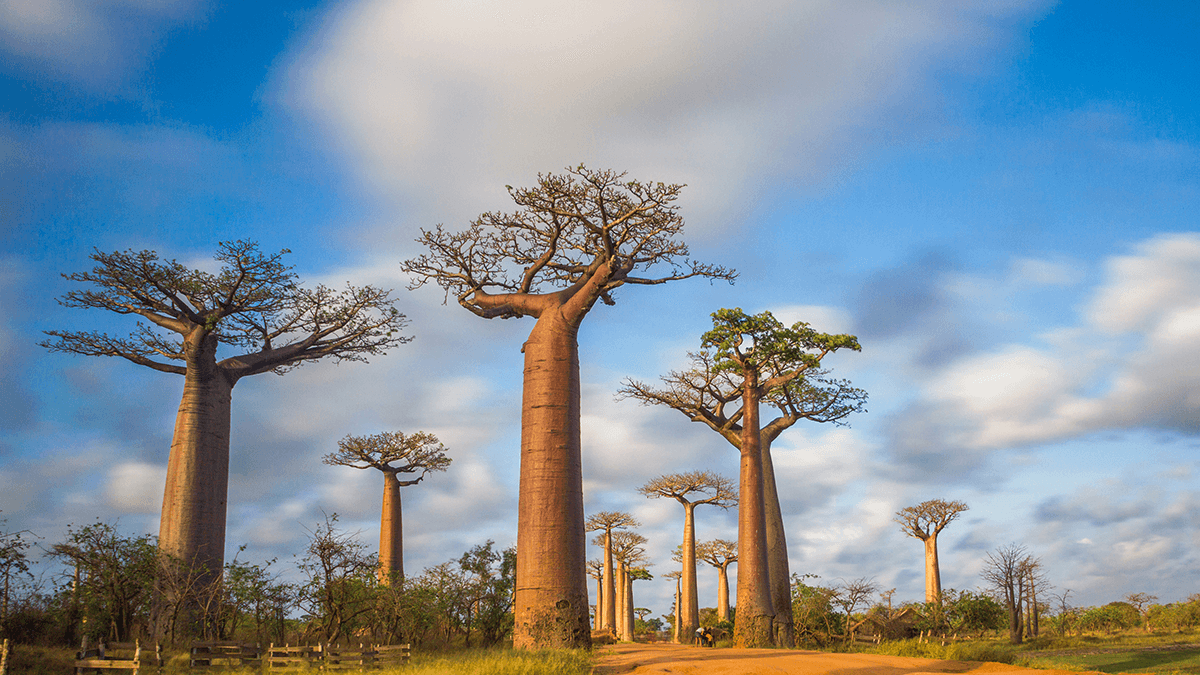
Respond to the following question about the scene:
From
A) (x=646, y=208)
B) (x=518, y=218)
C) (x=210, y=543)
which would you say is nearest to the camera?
(x=646, y=208)

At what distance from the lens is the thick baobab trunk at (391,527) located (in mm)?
24172

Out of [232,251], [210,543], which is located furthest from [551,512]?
[232,251]

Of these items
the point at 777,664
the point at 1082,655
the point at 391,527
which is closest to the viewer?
the point at 777,664

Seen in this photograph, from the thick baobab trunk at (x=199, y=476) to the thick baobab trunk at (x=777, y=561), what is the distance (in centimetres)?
1121

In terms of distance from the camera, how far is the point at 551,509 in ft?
39.3

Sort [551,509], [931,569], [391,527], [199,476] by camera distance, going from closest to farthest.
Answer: [551,509] < [199,476] < [391,527] < [931,569]

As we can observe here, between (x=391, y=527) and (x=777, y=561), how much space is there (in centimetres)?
1191

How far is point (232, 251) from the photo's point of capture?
16688mm

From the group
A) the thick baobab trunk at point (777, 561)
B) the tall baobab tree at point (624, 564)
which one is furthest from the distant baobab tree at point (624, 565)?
the thick baobab trunk at point (777, 561)

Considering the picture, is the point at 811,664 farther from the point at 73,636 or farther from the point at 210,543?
the point at 73,636


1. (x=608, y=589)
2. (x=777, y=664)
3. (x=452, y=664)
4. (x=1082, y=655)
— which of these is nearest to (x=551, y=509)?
→ (x=452, y=664)

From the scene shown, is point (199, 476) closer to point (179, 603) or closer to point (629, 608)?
point (179, 603)

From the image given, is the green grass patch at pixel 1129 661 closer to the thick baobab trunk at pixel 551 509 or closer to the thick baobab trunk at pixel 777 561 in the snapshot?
the thick baobab trunk at pixel 777 561

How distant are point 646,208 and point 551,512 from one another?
520 centimetres
